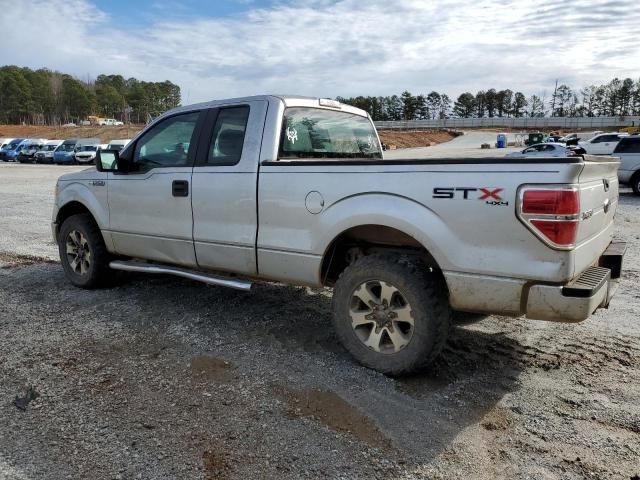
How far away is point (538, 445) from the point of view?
3.02 metres

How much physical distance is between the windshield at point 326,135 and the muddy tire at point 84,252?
8.26 feet

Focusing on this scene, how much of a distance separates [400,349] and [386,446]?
0.85m

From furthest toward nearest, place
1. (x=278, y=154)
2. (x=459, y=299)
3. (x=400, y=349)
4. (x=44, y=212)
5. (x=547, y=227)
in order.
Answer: (x=44, y=212) < (x=278, y=154) < (x=400, y=349) < (x=459, y=299) < (x=547, y=227)

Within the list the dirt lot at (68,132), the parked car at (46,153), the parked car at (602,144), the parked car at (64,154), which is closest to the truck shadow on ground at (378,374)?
the parked car at (602,144)

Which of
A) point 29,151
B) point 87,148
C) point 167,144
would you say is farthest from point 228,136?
point 29,151

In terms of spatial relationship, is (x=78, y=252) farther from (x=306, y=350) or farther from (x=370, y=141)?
(x=370, y=141)

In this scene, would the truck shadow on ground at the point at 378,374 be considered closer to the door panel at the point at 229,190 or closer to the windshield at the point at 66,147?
the door panel at the point at 229,190

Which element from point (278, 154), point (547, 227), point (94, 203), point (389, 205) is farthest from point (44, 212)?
point (547, 227)

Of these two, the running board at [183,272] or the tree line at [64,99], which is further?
the tree line at [64,99]

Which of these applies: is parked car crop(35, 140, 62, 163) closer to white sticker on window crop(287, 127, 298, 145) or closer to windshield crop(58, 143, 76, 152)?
windshield crop(58, 143, 76, 152)

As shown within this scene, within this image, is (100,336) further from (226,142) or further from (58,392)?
(226,142)

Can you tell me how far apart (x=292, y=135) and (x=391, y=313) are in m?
1.79

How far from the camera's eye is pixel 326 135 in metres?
5.07

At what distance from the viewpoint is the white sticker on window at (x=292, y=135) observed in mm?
4629
